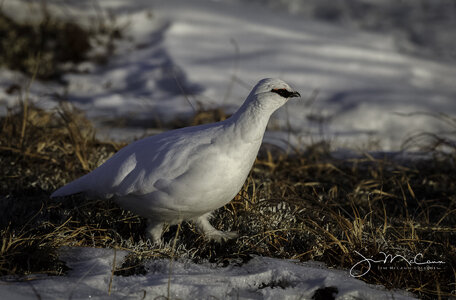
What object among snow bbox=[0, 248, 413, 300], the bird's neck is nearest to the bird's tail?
snow bbox=[0, 248, 413, 300]

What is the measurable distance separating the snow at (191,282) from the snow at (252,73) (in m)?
1.62

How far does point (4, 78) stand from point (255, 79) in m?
3.42

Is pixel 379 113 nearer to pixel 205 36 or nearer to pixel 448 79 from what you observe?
pixel 448 79

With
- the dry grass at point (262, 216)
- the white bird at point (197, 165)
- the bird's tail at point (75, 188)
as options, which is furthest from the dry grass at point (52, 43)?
the white bird at point (197, 165)

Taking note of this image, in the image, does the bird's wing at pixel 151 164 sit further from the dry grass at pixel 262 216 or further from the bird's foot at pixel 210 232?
the bird's foot at pixel 210 232

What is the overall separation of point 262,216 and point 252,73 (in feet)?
13.1

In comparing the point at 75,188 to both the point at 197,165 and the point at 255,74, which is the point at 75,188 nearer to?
the point at 197,165

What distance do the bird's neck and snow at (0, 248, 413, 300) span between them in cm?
59

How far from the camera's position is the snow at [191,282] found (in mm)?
1825

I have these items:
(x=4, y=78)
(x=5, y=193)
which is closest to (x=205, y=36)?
(x=4, y=78)

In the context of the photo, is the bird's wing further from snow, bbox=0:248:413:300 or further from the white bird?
snow, bbox=0:248:413:300

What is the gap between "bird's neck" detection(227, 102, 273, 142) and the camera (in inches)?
81.3

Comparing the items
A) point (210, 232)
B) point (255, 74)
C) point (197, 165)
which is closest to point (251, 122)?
point (197, 165)

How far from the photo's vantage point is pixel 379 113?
550cm
